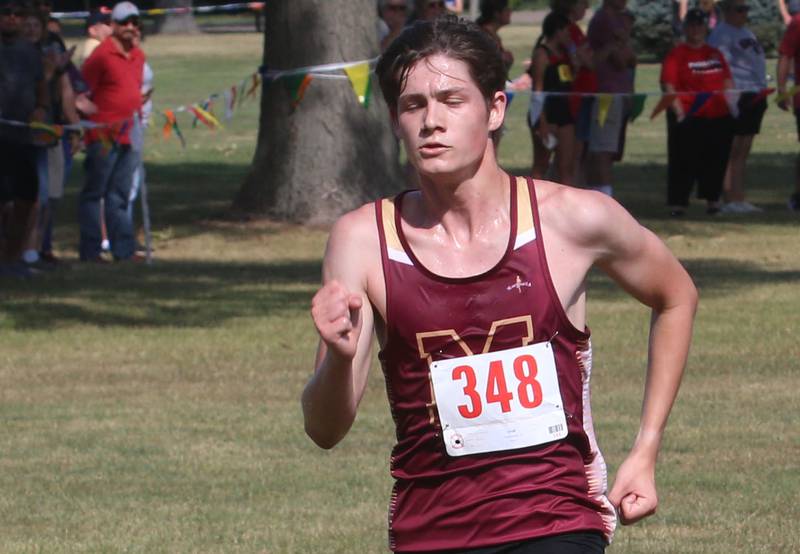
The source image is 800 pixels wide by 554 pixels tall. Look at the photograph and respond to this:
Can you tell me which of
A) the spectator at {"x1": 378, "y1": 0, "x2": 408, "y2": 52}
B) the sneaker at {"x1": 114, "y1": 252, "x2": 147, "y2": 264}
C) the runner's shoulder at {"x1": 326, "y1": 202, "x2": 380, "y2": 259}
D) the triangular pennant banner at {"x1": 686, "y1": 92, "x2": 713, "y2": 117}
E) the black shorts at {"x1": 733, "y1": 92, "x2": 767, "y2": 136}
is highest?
the runner's shoulder at {"x1": 326, "y1": 202, "x2": 380, "y2": 259}

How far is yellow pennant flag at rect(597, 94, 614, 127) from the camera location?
639 inches

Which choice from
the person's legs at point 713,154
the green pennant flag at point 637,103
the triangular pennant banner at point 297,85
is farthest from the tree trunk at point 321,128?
the person's legs at point 713,154

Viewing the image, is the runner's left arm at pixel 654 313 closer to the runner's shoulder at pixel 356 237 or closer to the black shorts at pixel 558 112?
the runner's shoulder at pixel 356 237

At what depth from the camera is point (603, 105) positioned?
1627 centimetres

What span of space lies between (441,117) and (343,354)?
59 centimetres

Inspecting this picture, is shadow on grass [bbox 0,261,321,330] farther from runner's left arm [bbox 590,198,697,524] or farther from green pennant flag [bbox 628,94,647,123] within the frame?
runner's left arm [bbox 590,198,697,524]

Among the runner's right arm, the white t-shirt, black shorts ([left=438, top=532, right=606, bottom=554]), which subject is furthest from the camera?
the white t-shirt

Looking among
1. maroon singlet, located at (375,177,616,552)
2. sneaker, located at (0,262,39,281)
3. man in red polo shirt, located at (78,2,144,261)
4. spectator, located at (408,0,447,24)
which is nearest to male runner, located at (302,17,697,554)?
maroon singlet, located at (375,177,616,552)

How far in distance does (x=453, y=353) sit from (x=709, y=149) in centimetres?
1392

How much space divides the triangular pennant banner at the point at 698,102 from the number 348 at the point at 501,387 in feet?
43.9

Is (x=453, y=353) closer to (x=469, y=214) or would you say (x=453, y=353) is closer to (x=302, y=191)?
(x=469, y=214)

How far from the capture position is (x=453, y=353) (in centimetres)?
344

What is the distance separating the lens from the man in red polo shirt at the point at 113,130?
14.0 m

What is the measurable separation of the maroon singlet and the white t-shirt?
46.1ft
